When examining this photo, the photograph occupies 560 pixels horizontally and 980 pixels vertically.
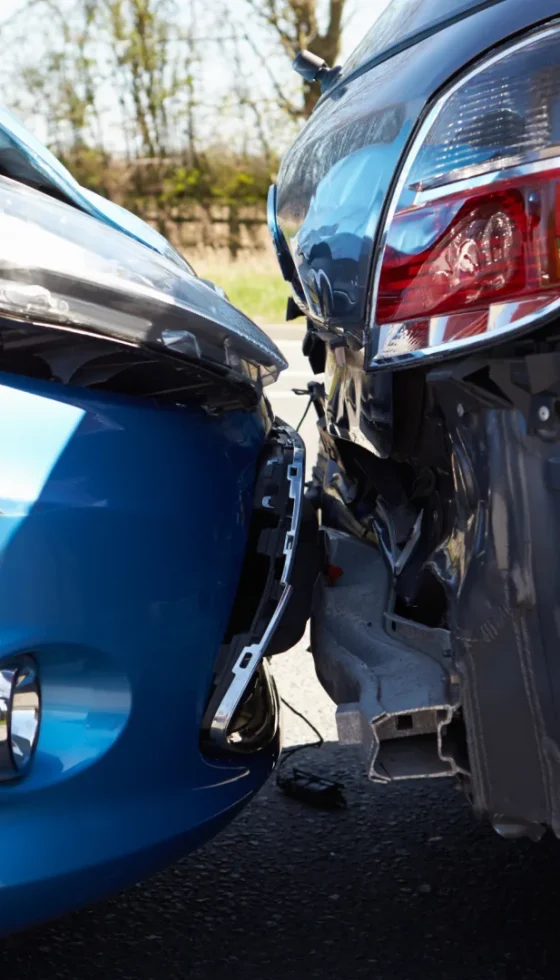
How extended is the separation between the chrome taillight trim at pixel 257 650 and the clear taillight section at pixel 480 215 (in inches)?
18.5

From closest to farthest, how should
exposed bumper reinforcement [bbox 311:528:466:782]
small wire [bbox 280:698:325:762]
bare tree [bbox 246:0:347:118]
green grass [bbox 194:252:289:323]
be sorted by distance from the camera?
exposed bumper reinforcement [bbox 311:528:466:782], small wire [bbox 280:698:325:762], green grass [bbox 194:252:289:323], bare tree [bbox 246:0:347:118]

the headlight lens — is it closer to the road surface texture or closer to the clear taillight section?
the clear taillight section

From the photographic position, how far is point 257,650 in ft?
6.11

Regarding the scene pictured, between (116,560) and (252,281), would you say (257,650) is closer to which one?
(116,560)

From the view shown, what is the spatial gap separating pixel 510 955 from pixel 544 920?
0.14 metres

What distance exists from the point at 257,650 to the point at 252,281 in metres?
14.1

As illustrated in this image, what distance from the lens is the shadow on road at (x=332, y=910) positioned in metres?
2.04

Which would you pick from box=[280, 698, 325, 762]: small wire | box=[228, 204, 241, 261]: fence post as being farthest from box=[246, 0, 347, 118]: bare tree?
box=[280, 698, 325, 762]: small wire

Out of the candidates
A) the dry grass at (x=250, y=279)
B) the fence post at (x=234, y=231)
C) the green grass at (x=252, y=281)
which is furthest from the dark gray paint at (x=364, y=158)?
the fence post at (x=234, y=231)

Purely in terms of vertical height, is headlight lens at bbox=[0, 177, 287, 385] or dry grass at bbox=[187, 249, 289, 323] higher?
dry grass at bbox=[187, 249, 289, 323]

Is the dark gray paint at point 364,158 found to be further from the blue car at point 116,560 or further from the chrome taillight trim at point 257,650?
the chrome taillight trim at point 257,650

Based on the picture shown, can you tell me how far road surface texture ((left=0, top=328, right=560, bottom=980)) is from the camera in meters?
2.04

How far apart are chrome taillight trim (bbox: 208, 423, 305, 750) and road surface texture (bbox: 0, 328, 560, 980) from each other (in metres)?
0.48

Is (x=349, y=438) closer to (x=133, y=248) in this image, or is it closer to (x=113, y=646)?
(x=133, y=248)
